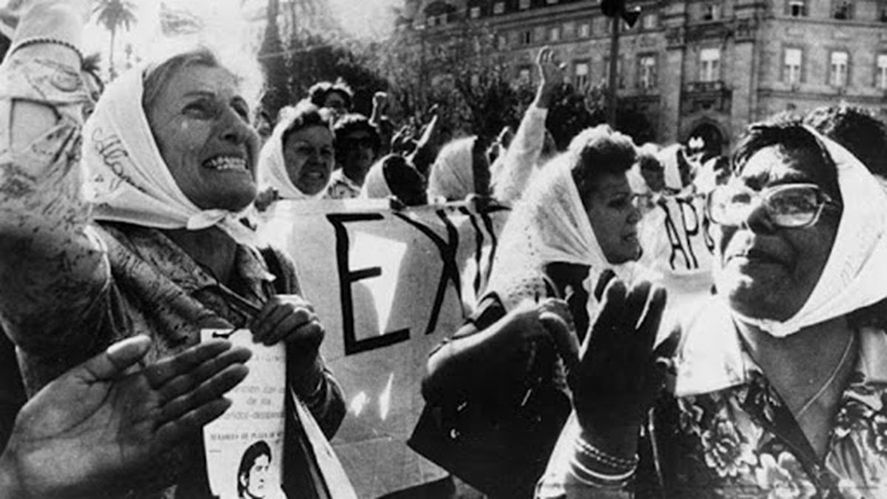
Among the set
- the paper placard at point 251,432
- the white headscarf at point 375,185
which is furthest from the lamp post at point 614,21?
the white headscarf at point 375,185

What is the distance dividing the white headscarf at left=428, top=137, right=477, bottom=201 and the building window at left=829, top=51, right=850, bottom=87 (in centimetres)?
149

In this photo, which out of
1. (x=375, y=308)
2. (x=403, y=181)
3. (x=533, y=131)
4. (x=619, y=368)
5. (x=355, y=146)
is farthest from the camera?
(x=355, y=146)

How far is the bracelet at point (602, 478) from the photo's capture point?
4.70 ft

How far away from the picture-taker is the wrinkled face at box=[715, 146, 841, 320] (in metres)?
1.49

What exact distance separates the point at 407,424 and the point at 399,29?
1.12 meters

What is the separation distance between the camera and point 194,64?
1.50 m

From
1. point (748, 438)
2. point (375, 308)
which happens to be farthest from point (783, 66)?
point (375, 308)

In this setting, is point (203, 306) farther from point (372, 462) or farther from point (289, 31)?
point (372, 462)

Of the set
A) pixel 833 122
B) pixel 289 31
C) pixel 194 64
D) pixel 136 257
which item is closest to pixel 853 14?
pixel 833 122

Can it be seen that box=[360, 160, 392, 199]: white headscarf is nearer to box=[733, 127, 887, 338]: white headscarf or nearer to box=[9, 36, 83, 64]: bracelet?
box=[733, 127, 887, 338]: white headscarf

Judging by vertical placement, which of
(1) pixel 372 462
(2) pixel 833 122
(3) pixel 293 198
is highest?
(2) pixel 833 122

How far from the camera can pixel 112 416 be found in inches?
50.2

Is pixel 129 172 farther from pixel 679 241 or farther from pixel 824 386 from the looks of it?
pixel 679 241

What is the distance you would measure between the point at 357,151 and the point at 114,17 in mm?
1882
